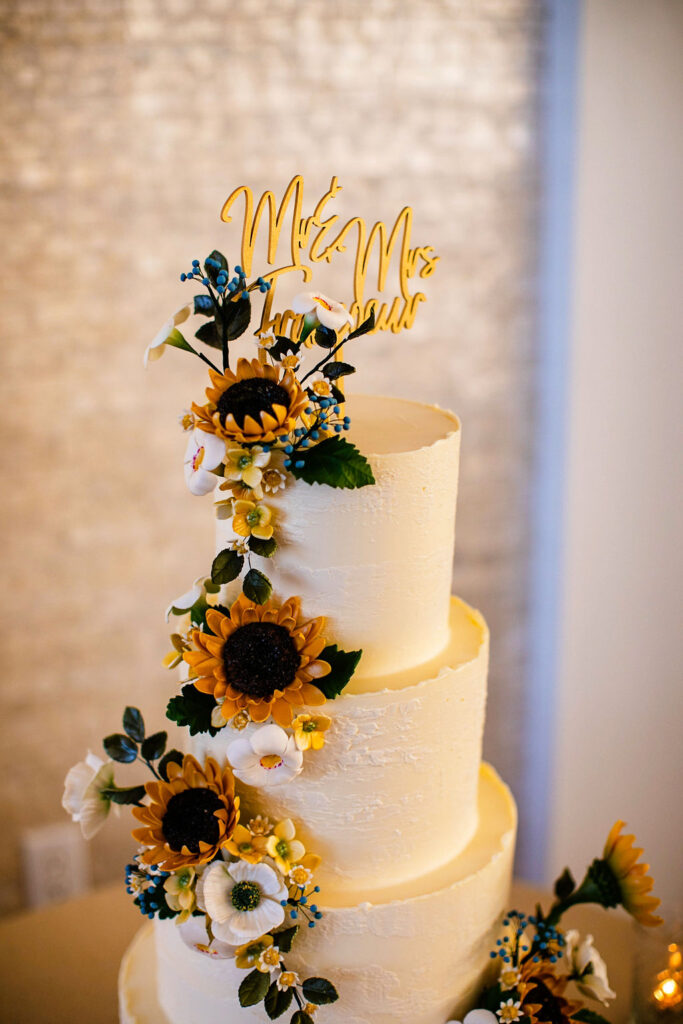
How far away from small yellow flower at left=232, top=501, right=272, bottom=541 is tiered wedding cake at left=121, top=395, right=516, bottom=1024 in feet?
0.11

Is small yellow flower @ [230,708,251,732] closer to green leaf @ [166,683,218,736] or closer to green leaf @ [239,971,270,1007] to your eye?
green leaf @ [166,683,218,736]

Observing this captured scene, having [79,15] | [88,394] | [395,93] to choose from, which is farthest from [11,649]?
[395,93]

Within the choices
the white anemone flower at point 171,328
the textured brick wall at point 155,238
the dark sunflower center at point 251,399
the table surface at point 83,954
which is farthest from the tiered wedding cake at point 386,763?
the textured brick wall at point 155,238

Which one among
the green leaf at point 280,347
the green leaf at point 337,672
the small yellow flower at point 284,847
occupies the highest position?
the green leaf at point 280,347

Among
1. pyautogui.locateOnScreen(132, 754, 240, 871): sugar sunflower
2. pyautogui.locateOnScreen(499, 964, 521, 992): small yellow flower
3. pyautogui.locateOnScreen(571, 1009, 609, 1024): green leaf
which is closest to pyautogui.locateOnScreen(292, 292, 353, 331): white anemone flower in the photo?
pyautogui.locateOnScreen(132, 754, 240, 871): sugar sunflower

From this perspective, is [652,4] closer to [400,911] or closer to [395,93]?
[395,93]

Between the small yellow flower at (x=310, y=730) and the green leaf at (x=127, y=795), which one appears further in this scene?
the green leaf at (x=127, y=795)

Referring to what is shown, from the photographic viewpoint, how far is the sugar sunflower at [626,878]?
1285 mm

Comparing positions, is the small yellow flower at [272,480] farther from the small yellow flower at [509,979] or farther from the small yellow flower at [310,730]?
the small yellow flower at [509,979]

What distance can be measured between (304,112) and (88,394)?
71 centimetres

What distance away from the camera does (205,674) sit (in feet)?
3.51

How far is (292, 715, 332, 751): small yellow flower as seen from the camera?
1059 mm

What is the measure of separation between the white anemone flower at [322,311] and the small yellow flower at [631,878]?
0.78m

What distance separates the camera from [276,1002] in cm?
107
